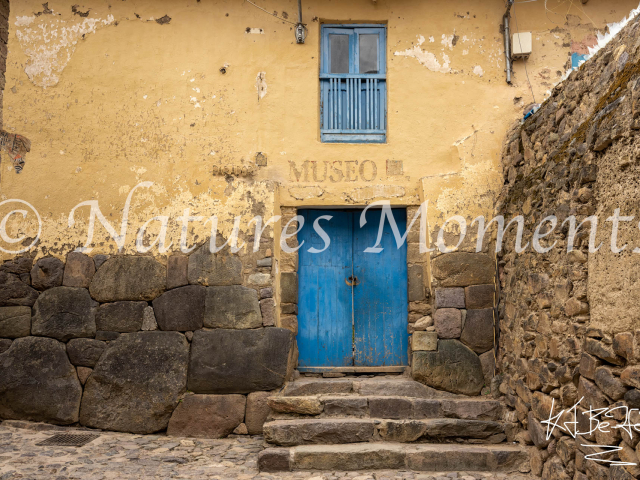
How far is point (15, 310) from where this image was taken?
197 inches

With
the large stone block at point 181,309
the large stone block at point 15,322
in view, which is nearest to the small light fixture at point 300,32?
the large stone block at point 181,309

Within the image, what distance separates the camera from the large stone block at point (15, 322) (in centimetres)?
497

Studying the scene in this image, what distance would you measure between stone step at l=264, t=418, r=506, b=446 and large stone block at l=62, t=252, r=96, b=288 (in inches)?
89.2

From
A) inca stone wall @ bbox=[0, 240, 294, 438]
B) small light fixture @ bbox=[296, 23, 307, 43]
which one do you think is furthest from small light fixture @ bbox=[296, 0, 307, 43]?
inca stone wall @ bbox=[0, 240, 294, 438]

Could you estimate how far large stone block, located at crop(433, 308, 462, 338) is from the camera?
4820 mm

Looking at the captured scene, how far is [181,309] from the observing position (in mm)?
4906

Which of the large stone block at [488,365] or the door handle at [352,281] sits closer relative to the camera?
the large stone block at [488,365]

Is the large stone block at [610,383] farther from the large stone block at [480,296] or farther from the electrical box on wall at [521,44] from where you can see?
the electrical box on wall at [521,44]

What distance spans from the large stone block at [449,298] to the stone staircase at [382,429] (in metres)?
0.77

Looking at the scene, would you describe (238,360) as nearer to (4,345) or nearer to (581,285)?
(4,345)

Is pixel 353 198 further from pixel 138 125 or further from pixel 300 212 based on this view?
pixel 138 125

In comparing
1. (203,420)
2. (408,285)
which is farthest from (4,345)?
(408,285)

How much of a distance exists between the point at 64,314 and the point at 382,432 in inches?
124

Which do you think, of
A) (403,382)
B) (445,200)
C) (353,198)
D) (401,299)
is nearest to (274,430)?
(403,382)
